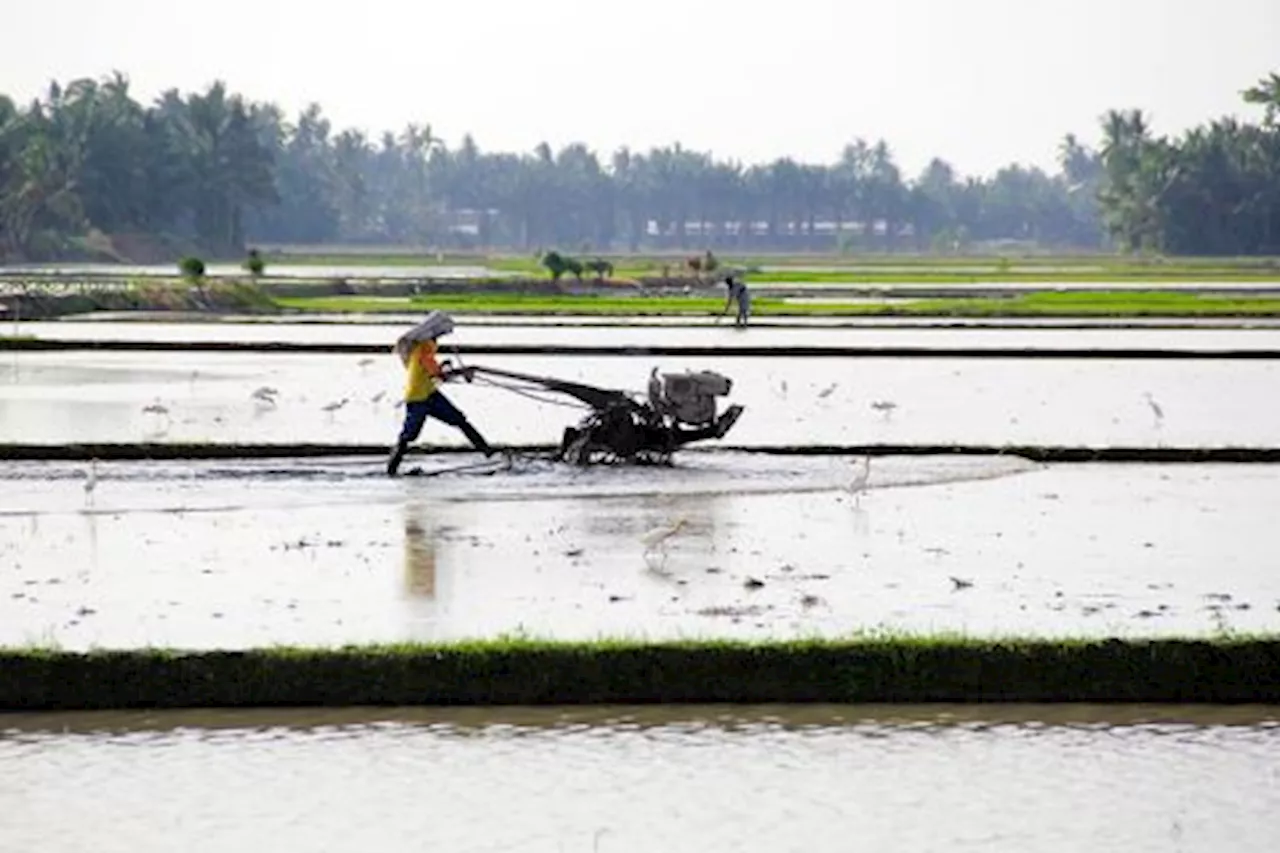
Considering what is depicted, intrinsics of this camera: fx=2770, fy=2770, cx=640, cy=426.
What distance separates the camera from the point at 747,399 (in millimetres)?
29922

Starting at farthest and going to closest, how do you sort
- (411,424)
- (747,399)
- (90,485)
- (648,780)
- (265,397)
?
(747,399) < (265,397) < (411,424) < (90,485) < (648,780)

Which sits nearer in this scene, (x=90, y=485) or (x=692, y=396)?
(x=90, y=485)

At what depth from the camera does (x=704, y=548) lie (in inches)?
648

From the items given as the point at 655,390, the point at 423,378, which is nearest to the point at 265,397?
the point at 423,378

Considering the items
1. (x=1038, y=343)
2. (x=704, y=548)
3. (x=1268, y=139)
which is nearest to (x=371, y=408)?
(x=704, y=548)

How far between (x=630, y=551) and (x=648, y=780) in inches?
228

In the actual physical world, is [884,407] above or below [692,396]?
below

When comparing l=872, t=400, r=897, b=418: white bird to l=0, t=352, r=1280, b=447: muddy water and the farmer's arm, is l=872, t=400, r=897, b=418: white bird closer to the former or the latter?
l=0, t=352, r=1280, b=447: muddy water

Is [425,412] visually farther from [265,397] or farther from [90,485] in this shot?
[265,397]

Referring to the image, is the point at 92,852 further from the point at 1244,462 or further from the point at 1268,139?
the point at 1268,139

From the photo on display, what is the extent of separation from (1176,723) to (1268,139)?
4902 inches

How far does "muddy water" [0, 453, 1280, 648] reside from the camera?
43.6 ft

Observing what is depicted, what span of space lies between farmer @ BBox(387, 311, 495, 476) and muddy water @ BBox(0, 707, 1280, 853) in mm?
8866

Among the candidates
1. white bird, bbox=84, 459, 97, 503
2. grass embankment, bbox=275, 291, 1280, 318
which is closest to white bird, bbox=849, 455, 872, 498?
white bird, bbox=84, 459, 97, 503
